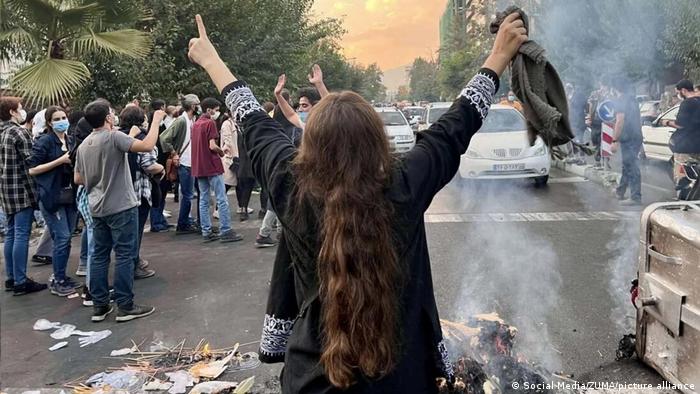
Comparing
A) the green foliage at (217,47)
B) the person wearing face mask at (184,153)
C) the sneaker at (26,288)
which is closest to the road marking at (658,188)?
the person wearing face mask at (184,153)

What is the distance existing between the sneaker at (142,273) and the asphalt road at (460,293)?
88mm

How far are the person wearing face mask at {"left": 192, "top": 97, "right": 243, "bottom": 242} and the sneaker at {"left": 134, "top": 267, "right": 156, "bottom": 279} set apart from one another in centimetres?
147

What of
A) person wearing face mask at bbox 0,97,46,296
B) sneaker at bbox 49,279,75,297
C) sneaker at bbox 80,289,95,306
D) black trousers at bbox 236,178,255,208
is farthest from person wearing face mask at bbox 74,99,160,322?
black trousers at bbox 236,178,255,208

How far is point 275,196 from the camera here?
1.65 metres

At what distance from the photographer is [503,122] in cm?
1047

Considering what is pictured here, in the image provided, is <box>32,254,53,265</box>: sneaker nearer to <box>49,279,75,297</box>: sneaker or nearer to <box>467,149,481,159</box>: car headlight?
<box>49,279,75,297</box>: sneaker

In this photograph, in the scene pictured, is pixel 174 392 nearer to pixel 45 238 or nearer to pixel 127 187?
pixel 127 187

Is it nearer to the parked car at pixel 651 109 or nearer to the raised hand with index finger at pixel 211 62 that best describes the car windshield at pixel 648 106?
the parked car at pixel 651 109

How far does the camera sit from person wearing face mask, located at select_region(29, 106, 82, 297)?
17.6ft

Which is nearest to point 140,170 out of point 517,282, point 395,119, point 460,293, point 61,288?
point 61,288

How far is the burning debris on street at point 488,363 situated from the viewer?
2.86m

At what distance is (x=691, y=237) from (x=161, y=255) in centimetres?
593

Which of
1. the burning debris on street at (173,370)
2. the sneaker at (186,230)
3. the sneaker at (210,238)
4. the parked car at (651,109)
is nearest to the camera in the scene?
the burning debris on street at (173,370)

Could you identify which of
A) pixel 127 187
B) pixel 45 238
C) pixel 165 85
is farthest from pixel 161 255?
pixel 165 85
